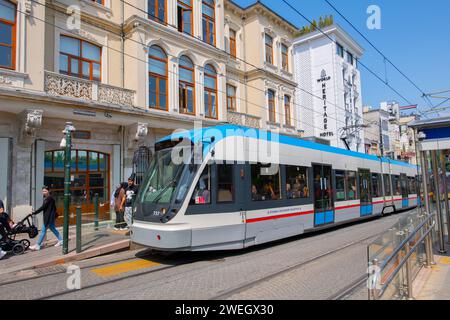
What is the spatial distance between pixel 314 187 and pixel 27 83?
10491mm

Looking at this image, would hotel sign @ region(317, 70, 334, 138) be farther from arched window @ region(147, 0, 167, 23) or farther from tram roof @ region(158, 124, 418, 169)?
tram roof @ region(158, 124, 418, 169)

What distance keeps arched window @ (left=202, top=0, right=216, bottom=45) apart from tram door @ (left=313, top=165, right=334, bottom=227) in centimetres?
1070

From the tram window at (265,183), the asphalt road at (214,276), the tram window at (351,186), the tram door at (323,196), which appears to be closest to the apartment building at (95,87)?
the asphalt road at (214,276)

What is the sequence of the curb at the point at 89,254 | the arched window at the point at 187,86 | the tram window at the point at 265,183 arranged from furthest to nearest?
the arched window at the point at 187,86 < the tram window at the point at 265,183 < the curb at the point at 89,254

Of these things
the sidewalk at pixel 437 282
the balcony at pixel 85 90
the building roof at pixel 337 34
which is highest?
the building roof at pixel 337 34

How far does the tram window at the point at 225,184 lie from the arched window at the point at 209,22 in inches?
484

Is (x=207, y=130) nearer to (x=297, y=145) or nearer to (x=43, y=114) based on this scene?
(x=297, y=145)

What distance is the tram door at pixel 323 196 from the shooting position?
35.7 ft

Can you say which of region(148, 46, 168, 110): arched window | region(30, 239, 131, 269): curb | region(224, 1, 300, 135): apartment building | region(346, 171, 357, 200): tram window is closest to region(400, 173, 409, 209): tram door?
region(346, 171, 357, 200): tram window

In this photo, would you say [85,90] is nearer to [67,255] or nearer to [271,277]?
[67,255]

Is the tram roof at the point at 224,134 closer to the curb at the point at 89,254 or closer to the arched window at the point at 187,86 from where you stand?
the curb at the point at 89,254

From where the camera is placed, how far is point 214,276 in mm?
6176
